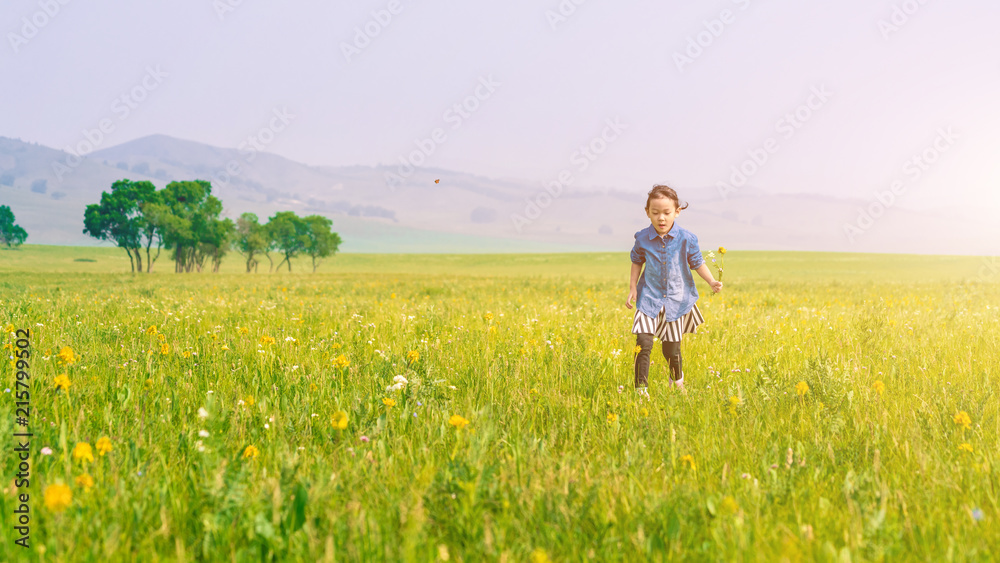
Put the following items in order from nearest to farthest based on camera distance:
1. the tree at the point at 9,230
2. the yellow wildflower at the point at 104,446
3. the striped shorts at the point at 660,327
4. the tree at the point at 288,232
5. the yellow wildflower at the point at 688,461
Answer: the yellow wildflower at the point at 104,446, the yellow wildflower at the point at 688,461, the striped shorts at the point at 660,327, the tree at the point at 288,232, the tree at the point at 9,230

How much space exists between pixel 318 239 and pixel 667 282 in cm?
8607

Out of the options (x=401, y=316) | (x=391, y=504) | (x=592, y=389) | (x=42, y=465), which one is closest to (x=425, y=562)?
(x=391, y=504)

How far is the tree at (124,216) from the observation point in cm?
6000

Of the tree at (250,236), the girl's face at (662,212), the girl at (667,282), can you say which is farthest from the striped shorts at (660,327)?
the tree at (250,236)

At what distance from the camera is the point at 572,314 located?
9.39 meters

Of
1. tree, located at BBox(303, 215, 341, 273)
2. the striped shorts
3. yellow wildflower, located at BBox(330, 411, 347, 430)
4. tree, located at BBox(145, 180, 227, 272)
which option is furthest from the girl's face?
tree, located at BBox(303, 215, 341, 273)

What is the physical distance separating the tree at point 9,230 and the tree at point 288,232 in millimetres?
42124

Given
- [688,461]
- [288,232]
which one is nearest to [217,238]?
[288,232]

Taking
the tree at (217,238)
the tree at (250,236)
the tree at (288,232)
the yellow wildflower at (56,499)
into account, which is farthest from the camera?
the tree at (288,232)

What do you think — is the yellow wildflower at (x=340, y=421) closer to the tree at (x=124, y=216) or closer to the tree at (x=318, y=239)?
the tree at (x=124, y=216)

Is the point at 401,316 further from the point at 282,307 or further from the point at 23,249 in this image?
Result: the point at 23,249

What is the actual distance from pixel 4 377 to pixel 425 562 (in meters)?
4.51

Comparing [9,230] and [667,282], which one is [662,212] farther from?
[9,230]

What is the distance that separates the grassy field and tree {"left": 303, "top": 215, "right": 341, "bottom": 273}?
270 ft
